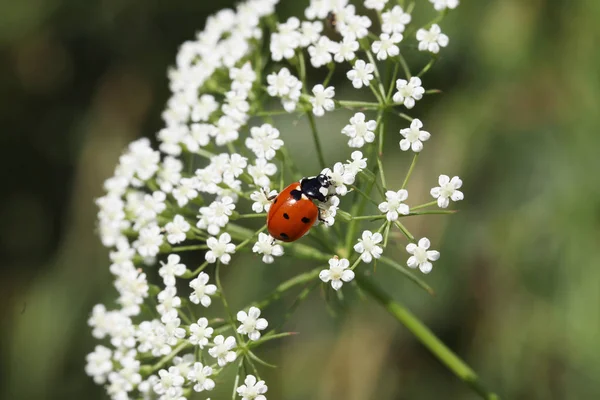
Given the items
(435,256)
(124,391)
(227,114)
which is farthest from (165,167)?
(435,256)

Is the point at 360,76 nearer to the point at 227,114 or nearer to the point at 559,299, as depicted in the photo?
the point at 227,114

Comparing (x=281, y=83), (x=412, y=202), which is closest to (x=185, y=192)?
(x=281, y=83)

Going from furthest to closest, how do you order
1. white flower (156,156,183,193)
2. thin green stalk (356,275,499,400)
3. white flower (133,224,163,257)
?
white flower (156,156,183,193), white flower (133,224,163,257), thin green stalk (356,275,499,400)

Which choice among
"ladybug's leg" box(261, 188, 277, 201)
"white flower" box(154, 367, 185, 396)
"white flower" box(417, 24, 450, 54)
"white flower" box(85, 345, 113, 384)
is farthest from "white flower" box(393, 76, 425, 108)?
"white flower" box(85, 345, 113, 384)

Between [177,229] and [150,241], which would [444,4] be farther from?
[150,241]

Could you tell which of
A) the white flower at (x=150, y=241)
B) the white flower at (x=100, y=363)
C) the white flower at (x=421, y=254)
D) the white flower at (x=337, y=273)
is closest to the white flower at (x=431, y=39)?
the white flower at (x=421, y=254)

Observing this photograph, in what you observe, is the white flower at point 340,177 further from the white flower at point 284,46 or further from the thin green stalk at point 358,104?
the white flower at point 284,46

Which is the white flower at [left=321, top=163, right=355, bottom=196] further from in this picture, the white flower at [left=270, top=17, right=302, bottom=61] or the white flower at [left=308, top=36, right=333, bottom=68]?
the white flower at [left=270, top=17, right=302, bottom=61]
